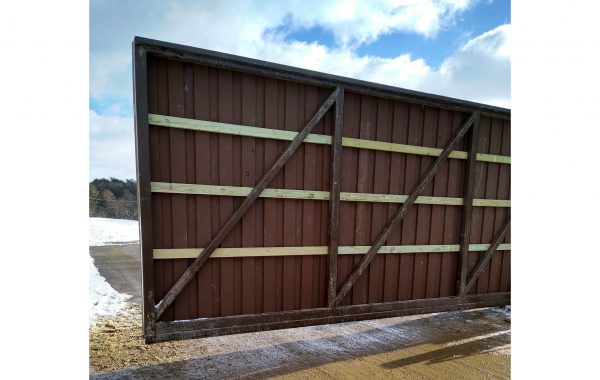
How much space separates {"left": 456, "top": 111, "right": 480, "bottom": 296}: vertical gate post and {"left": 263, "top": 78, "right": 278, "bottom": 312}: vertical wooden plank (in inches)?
98.7

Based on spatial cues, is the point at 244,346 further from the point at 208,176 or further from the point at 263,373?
the point at 208,176

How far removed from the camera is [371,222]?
12.0 ft

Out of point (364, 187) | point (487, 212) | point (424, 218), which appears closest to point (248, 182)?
point (364, 187)

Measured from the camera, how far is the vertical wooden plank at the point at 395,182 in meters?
3.69

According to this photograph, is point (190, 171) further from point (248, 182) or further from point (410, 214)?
point (410, 214)

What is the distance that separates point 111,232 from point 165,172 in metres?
12.2

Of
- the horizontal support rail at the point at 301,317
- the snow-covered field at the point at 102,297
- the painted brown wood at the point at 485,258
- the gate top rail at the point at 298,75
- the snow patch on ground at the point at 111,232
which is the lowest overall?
the snow patch on ground at the point at 111,232

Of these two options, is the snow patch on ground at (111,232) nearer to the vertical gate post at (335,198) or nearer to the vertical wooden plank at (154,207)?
the vertical wooden plank at (154,207)

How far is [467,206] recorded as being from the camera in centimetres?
416

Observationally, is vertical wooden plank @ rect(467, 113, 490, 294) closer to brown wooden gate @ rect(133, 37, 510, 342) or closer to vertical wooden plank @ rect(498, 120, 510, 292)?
brown wooden gate @ rect(133, 37, 510, 342)

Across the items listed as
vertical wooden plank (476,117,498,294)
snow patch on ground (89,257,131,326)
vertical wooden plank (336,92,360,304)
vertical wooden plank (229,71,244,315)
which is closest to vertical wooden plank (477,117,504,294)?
vertical wooden plank (476,117,498,294)

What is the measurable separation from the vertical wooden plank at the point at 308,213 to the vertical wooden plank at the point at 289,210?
111mm

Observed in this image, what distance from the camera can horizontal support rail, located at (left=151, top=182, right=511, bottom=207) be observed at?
285cm

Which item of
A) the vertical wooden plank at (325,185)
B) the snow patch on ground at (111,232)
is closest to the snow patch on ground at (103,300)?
the vertical wooden plank at (325,185)
